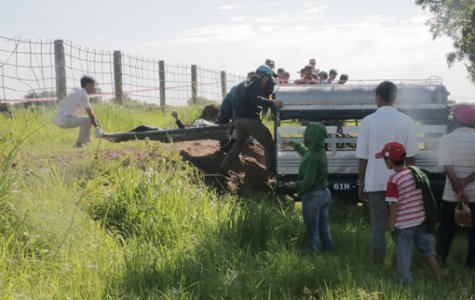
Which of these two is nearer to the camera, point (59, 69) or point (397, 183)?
point (397, 183)

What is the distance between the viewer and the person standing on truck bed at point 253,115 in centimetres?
998

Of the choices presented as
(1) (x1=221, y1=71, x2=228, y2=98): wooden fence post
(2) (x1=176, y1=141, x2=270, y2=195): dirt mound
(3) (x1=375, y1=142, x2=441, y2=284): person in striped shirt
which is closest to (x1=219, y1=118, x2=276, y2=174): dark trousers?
(2) (x1=176, y1=141, x2=270, y2=195): dirt mound

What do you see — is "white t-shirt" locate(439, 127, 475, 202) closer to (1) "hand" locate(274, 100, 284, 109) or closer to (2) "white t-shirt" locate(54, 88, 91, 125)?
(1) "hand" locate(274, 100, 284, 109)

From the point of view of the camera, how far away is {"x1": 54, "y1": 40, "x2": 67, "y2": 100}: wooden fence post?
15.0m

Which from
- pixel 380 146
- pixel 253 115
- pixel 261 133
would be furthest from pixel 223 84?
pixel 380 146

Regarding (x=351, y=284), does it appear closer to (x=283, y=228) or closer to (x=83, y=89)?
(x=283, y=228)

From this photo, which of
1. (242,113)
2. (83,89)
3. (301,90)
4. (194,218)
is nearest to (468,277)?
(194,218)

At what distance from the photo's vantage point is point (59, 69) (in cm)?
1502

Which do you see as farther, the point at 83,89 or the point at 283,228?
the point at 83,89

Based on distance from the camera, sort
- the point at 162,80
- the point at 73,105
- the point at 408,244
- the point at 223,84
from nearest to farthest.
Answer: the point at 408,244 < the point at 73,105 < the point at 162,80 < the point at 223,84

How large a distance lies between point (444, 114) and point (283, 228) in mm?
2880

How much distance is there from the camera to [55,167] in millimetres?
8117

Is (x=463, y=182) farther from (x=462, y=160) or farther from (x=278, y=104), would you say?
(x=278, y=104)

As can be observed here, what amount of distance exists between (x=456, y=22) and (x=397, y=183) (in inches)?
1136
